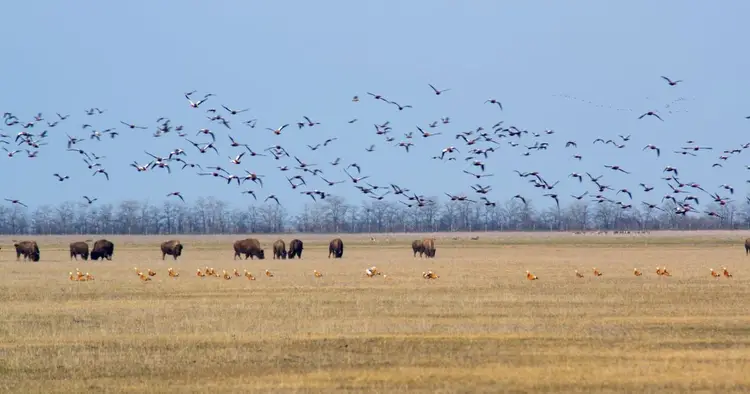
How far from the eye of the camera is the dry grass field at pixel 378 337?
17703 millimetres

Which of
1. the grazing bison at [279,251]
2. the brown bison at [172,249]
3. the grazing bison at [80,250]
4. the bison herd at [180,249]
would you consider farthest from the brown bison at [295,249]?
the grazing bison at [80,250]

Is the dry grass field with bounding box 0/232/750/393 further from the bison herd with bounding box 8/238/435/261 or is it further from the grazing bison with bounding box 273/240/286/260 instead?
the grazing bison with bounding box 273/240/286/260

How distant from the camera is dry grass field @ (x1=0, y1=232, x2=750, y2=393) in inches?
697

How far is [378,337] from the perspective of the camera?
22.5 metres

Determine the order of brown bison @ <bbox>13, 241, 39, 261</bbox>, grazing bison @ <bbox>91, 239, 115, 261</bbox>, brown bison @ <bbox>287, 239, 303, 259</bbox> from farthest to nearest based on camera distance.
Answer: brown bison @ <bbox>287, 239, 303, 259</bbox> → grazing bison @ <bbox>91, 239, 115, 261</bbox> → brown bison @ <bbox>13, 241, 39, 261</bbox>

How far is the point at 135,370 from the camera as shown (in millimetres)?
18828

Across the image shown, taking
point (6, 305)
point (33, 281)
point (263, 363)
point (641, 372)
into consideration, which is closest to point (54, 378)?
point (263, 363)

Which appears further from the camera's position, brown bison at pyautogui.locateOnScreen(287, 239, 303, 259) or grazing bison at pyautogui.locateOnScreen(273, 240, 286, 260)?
brown bison at pyautogui.locateOnScreen(287, 239, 303, 259)

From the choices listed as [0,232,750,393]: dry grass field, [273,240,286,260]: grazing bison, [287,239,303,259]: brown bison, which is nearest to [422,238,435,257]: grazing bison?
[287,239,303,259]: brown bison

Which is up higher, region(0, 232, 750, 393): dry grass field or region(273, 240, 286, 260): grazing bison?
region(273, 240, 286, 260): grazing bison

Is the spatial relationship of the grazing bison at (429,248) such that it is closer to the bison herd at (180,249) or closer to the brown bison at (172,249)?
the bison herd at (180,249)

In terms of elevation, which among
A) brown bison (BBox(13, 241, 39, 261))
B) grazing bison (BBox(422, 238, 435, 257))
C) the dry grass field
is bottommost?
the dry grass field

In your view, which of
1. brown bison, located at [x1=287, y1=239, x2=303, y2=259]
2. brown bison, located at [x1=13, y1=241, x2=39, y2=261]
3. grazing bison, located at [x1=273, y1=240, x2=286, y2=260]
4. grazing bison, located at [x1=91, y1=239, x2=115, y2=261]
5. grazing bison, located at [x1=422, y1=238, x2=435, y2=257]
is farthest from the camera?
grazing bison, located at [x1=422, y1=238, x2=435, y2=257]

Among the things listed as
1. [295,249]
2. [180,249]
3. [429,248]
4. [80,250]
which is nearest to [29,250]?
[80,250]
